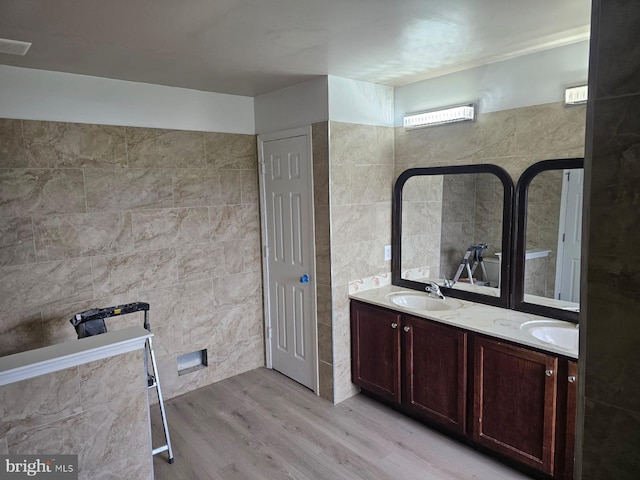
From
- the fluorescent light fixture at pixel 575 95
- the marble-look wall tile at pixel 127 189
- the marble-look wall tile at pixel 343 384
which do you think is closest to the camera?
the fluorescent light fixture at pixel 575 95

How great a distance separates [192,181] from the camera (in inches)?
135

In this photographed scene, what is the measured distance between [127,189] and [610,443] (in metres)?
3.12

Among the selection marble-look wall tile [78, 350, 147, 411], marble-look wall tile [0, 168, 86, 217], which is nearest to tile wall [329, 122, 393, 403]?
marble-look wall tile [78, 350, 147, 411]

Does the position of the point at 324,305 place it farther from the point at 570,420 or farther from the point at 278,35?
the point at 278,35

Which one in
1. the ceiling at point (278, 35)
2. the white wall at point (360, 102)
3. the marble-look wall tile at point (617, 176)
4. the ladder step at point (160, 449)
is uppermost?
the ceiling at point (278, 35)

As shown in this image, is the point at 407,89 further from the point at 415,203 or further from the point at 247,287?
the point at 247,287

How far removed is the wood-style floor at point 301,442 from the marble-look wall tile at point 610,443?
1.82 meters

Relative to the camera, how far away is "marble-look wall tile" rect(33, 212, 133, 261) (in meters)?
2.80

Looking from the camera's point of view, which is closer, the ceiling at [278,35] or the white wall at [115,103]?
the ceiling at [278,35]

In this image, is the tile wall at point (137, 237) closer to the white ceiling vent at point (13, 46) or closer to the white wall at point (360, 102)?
the white ceiling vent at point (13, 46)

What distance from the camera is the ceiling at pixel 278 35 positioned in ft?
6.13

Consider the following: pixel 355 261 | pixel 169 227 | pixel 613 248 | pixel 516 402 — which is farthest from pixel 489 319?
pixel 169 227

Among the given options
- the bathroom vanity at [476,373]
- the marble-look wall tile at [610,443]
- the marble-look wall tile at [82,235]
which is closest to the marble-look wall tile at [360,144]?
the bathroom vanity at [476,373]

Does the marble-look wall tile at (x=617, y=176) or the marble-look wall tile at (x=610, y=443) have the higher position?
the marble-look wall tile at (x=617, y=176)
